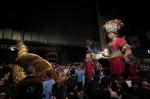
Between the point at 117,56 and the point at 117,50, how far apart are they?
190mm

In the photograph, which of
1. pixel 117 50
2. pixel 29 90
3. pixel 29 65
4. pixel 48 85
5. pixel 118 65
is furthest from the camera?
pixel 48 85

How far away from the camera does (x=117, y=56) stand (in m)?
4.80

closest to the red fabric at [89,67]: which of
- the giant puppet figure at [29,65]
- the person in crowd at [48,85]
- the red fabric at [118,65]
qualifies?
the person in crowd at [48,85]

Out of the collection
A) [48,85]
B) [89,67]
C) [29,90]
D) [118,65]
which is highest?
[118,65]

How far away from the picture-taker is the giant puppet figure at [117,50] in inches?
187

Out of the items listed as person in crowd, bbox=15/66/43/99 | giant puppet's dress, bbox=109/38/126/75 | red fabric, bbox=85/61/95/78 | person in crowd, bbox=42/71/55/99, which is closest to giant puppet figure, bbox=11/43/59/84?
person in crowd, bbox=42/71/55/99

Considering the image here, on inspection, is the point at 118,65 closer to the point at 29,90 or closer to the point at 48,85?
the point at 29,90

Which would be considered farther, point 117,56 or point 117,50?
point 117,50

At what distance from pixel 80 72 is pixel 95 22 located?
6.70 metres

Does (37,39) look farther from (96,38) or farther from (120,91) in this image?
(120,91)

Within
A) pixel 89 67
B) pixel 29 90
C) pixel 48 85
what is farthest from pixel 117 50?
pixel 89 67

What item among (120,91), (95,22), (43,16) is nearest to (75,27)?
(95,22)

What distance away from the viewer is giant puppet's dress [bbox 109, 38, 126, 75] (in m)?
4.75

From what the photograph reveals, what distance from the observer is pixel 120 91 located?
4.29 metres
